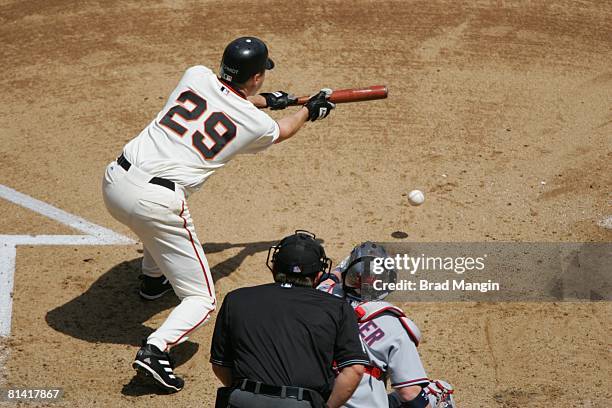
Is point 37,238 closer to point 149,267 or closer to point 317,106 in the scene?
point 149,267

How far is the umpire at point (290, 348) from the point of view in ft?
14.1

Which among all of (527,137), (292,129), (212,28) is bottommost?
(292,129)

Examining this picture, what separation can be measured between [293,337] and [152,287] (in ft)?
9.68

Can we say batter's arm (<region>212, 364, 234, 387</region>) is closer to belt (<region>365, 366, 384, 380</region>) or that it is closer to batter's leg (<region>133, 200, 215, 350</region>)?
belt (<region>365, 366, 384, 380</region>)

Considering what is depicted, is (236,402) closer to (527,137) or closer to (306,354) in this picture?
(306,354)

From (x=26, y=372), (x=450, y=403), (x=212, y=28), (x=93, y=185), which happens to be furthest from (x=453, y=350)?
(x=212, y=28)

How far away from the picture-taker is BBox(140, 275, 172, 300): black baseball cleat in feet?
23.0

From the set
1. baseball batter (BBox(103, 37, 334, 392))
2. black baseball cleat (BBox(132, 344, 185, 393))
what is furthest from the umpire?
baseball batter (BBox(103, 37, 334, 392))

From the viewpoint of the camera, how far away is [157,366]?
5.89 m

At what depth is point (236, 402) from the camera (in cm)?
435

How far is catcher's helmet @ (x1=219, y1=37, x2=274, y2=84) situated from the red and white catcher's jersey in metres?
0.11

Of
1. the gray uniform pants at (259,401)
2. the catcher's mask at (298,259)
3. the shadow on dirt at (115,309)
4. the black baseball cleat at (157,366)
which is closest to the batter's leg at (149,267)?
the shadow on dirt at (115,309)

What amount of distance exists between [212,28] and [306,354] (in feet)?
23.1

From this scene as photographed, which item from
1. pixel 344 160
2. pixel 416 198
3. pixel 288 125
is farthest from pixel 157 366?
pixel 344 160
